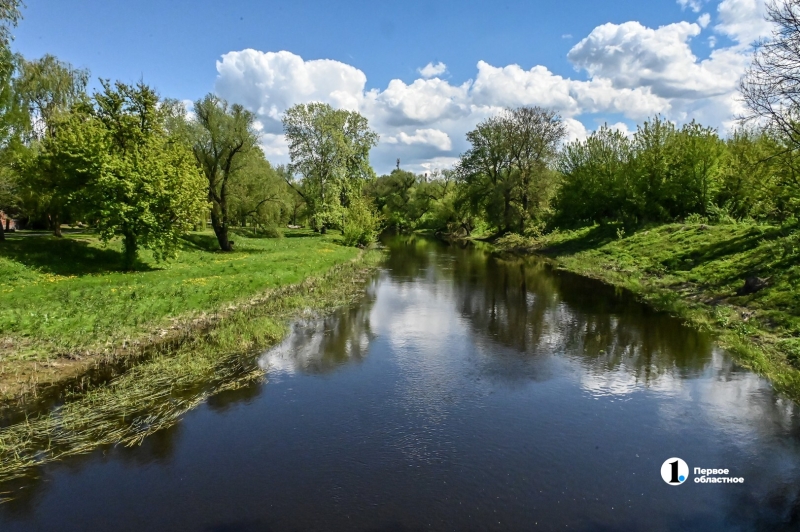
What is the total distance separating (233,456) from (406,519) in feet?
13.4

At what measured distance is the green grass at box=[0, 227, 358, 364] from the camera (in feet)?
50.3

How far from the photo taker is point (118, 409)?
38.3 ft

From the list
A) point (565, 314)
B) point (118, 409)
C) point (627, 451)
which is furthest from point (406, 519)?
point (565, 314)

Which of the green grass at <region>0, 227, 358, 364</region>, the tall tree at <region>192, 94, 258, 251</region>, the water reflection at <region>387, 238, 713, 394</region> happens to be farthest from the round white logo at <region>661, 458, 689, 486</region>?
the tall tree at <region>192, 94, 258, 251</region>

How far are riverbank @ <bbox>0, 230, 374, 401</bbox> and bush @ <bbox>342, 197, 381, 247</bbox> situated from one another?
1530 cm

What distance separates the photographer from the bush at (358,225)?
51.4 m

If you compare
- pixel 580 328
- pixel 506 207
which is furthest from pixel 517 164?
pixel 580 328

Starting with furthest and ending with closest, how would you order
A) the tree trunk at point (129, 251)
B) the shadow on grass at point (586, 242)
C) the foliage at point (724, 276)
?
the shadow on grass at point (586, 242)
the tree trunk at point (129, 251)
the foliage at point (724, 276)

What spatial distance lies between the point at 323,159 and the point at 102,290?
4219 centimetres

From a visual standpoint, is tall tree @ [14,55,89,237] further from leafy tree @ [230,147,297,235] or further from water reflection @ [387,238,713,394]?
water reflection @ [387,238,713,394]

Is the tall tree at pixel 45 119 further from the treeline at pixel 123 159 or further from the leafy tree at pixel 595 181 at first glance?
the leafy tree at pixel 595 181

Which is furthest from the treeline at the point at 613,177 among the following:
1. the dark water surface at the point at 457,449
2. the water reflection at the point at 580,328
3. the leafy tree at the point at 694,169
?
the dark water surface at the point at 457,449

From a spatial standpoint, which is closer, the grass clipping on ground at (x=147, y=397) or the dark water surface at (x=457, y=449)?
the dark water surface at (x=457, y=449)

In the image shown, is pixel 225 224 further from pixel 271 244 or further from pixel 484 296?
A: pixel 484 296
